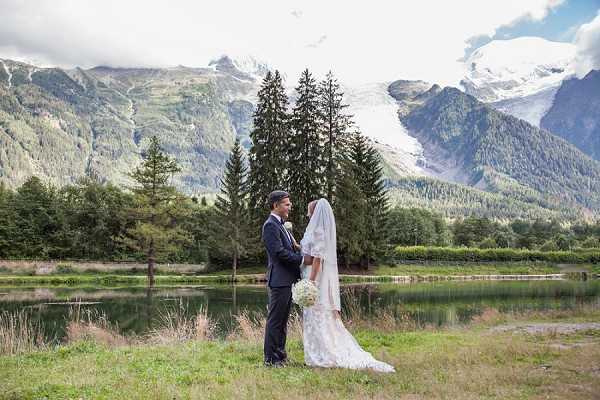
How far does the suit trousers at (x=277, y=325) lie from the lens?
9508mm

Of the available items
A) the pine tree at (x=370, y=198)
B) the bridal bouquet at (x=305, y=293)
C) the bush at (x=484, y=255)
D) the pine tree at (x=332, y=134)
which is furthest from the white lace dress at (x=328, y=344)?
the bush at (x=484, y=255)

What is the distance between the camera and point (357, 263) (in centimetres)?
5775

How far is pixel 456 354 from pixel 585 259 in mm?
93239

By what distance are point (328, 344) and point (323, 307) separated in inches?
26.4

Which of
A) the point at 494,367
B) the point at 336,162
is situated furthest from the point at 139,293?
the point at 494,367

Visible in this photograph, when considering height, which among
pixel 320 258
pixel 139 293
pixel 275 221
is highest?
pixel 275 221

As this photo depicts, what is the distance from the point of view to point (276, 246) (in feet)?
31.3

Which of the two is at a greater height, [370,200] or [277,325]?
[370,200]

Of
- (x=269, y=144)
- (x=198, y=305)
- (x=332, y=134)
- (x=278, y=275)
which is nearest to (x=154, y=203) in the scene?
(x=269, y=144)

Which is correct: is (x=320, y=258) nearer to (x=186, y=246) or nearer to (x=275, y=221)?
(x=275, y=221)

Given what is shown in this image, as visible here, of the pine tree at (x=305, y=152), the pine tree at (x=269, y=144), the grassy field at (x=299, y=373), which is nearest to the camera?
the grassy field at (x=299, y=373)

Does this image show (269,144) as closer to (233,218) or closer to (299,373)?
(233,218)

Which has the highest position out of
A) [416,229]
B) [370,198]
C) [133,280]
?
[370,198]

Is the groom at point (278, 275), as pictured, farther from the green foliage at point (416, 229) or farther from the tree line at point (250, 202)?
the green foliage at point (416, 229)
